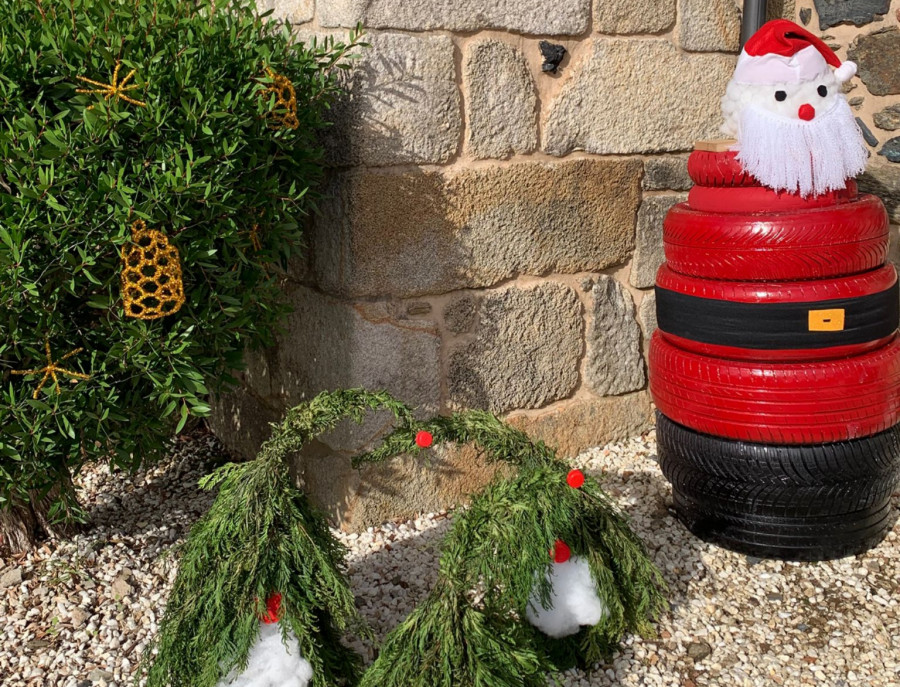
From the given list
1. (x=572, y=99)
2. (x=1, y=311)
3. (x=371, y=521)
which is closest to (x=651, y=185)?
(x=572, y=99)

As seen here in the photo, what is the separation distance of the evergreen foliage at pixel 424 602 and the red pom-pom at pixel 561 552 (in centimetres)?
2

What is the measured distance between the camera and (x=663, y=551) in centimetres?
273

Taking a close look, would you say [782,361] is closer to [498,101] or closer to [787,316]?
[787,316]

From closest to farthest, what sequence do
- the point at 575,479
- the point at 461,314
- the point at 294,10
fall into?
the point at 575,479, the point at 294,10, the point at 461,314

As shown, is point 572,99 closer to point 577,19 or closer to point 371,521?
point 577,19

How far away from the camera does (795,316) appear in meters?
2.37

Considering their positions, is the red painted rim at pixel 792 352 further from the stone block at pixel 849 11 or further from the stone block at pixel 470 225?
the stone block at pixel 849 11

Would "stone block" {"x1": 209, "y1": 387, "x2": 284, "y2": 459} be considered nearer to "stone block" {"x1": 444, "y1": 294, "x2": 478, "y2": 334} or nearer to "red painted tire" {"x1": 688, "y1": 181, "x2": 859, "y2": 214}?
"stone block" {"x1": 444, "y1": 294, "x2": 478, "y2": 334}

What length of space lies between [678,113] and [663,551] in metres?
1.61

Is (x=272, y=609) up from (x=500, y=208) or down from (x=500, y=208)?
down

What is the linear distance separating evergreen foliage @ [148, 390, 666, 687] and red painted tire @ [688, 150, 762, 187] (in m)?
1.02

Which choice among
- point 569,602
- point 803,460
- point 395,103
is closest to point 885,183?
point 803,460

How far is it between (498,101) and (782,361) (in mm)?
1227

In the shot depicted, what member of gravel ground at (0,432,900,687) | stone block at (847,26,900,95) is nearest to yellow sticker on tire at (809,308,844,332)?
gravel ground at (0,432,900,687)
